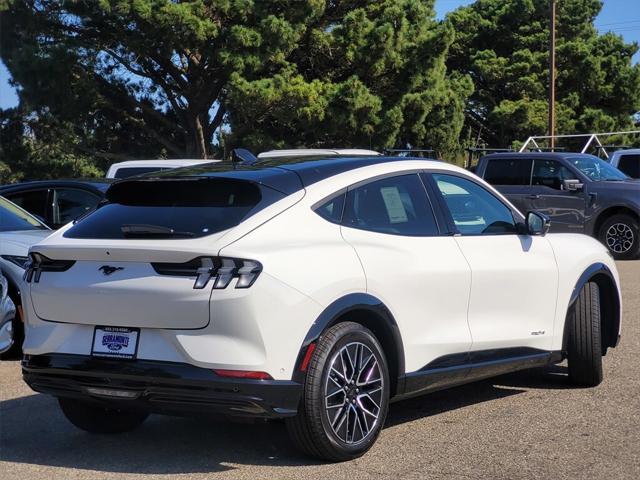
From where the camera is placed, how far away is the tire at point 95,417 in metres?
5.58

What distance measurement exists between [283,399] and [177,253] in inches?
35.8

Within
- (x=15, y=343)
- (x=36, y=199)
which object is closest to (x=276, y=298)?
(x=15, y=343)

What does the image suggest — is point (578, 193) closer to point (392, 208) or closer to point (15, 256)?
point (15, 256)

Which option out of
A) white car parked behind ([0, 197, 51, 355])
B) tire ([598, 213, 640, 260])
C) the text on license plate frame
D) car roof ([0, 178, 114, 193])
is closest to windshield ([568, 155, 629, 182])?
tire ([598, 213, 640, 260])

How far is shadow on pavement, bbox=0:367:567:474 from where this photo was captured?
5.03 meters

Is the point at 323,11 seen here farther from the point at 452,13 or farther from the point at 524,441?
the point at 524,441

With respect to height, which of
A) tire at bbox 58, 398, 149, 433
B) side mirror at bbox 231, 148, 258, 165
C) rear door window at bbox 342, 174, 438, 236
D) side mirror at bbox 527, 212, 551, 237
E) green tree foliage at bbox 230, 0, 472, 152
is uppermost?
green tree foliage at bbox 230, 0, 472, 152

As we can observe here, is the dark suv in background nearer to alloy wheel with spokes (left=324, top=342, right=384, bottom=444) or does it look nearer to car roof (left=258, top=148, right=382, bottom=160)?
car roof (left=258, top=148, right=382, bottom=160)

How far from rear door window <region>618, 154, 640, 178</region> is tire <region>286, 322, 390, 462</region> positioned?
1617 cm

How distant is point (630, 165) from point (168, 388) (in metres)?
17.2

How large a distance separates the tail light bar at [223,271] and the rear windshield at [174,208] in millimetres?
205

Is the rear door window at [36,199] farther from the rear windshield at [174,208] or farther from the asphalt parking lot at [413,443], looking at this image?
the rear windshield at [174,208]

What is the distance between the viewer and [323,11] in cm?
3116

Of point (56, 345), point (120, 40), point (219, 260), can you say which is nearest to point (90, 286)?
point (56, 345)
